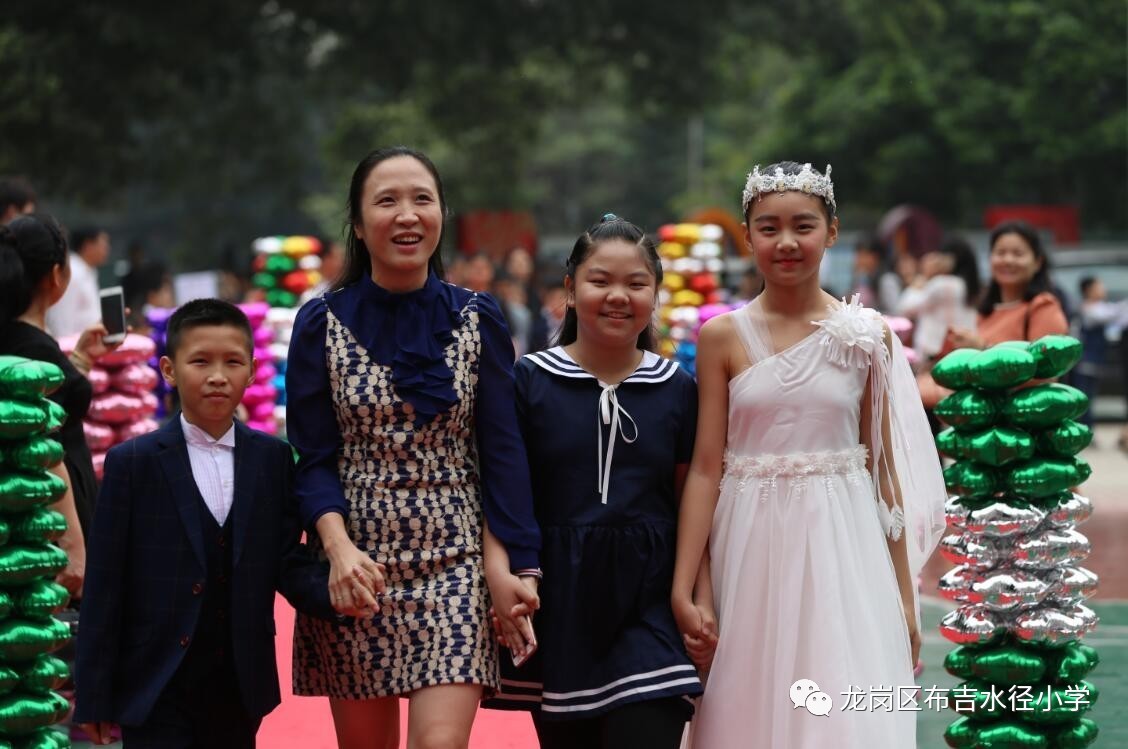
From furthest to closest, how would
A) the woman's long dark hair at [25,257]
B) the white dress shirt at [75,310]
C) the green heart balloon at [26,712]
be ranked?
the white dress shirt at [75,310] → the woman's long dark hair at [25,257] → the green heart balloon at [26,712]

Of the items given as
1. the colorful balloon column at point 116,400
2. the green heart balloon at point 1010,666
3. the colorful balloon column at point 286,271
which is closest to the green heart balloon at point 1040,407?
the green heart balloon at point 1010,666

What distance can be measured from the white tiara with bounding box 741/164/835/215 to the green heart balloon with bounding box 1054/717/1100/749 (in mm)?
1706

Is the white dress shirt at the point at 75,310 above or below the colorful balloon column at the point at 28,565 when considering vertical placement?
above

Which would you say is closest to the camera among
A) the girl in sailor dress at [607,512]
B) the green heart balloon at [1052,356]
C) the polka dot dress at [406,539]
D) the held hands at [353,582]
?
the held hands at [353,582]

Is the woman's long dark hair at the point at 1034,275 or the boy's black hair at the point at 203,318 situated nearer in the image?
the boy's black hair at the point at 203,318

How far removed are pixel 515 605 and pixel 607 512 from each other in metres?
0.36

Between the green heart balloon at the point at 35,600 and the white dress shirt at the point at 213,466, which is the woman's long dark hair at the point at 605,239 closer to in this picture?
the white dress shirt at the point at 213,466

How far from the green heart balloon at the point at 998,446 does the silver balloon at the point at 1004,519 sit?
0.13 metres

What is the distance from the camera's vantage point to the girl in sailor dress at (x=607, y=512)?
13.4 feet

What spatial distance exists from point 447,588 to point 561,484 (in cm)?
42

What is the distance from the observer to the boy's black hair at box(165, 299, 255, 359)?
432 cm

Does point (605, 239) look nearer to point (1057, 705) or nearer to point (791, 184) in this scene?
point (791, 184)

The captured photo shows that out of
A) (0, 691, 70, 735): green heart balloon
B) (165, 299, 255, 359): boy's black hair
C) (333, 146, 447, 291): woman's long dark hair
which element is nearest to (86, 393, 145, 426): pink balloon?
(0, 691, 70, 735): green heart balloon

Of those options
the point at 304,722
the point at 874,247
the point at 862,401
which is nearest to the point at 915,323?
the point at 874,247
